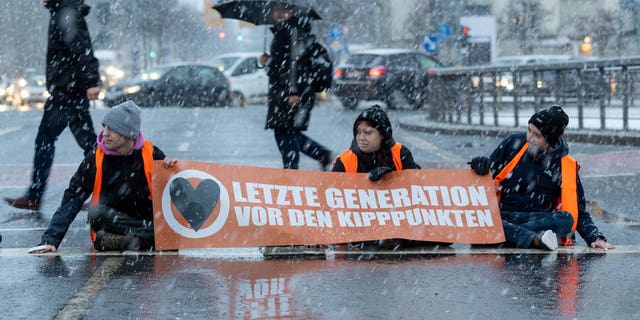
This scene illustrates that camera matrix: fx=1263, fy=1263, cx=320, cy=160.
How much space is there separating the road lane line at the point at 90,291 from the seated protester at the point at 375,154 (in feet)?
4.88

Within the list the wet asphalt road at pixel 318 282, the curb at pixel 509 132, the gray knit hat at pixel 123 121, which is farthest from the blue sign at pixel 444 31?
the gray knit hat at pixel 123 121

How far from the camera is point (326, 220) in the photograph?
24.5 ft

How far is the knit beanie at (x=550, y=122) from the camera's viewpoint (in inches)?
290

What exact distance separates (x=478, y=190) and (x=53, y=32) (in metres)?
3.65

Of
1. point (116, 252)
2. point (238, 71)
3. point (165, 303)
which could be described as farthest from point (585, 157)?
point (238, 71)

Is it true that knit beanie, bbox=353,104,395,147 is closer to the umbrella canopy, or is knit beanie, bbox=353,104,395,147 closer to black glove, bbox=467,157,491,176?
black glove, bbox=467,157,491,176

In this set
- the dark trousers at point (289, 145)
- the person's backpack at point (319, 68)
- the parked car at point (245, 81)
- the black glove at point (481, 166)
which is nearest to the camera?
the black glove at point (481, 166)

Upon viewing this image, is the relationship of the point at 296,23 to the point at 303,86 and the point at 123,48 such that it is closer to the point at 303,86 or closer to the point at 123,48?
the point at 303,86

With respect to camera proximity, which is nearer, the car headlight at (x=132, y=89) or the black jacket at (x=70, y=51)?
the black jacket at (x=70, y=51)

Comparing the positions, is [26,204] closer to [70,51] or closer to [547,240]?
[70,51]

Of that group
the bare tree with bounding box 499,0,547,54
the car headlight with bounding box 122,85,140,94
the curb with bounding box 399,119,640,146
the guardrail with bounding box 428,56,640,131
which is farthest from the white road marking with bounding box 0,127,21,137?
the bare tree with bounding box 499,0,547,54

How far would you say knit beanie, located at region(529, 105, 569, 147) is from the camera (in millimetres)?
7375

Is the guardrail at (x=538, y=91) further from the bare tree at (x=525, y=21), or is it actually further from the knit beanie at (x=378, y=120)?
the bare tree at (x=525, y=21)

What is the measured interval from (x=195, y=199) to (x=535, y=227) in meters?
2.01
